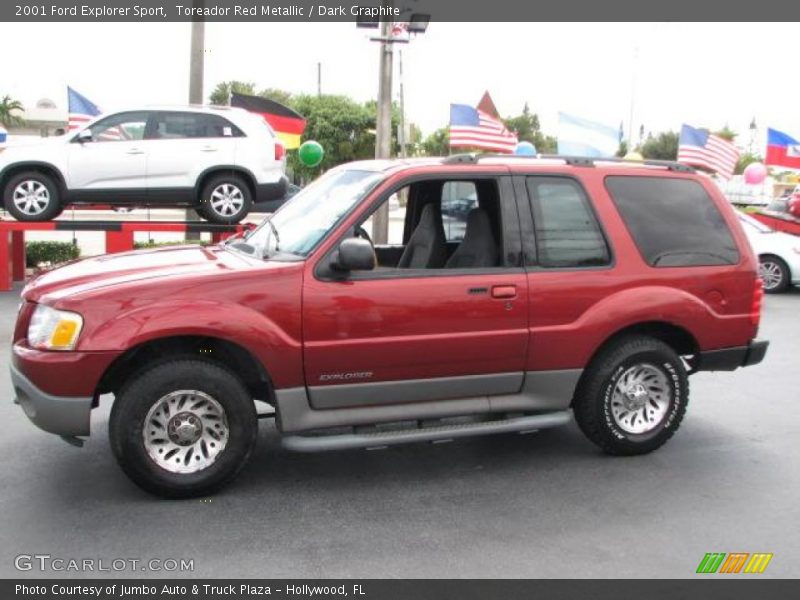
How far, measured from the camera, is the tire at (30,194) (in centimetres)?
1140

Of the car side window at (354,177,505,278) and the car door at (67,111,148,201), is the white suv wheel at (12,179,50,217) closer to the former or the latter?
the car door at (67,111,148,201)

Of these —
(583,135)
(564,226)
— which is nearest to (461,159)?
(564,226)

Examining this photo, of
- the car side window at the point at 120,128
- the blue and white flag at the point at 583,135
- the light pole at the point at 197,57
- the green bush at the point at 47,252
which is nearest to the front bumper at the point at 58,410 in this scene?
the car side window at the point at 120,128

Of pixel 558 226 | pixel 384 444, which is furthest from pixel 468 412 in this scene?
pixel 558 226

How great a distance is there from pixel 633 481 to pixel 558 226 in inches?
64.9

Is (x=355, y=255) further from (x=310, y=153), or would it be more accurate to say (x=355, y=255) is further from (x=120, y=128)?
(x=310, y=153)

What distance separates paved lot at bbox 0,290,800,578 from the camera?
12.7ft

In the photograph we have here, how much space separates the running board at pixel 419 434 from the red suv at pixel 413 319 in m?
0.01

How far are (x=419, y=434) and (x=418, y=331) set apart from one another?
601 mm

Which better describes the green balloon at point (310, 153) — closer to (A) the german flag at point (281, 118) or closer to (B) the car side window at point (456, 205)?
(A) the german flag at point (281, 118)

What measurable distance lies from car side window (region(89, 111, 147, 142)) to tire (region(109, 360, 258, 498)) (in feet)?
26.1

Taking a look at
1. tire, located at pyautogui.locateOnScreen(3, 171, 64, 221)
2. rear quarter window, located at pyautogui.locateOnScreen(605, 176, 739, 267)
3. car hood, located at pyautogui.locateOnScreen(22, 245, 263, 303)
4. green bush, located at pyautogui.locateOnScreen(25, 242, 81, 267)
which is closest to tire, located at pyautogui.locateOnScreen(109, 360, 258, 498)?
car hood, located at pyautogui.locateOnScreen(22, 245, 263, 303)

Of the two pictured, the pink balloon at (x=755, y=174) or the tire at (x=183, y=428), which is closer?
the tire at (x=183, y=428)

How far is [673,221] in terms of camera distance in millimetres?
5375
